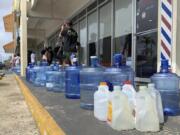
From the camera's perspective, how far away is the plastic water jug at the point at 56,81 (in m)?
7.34

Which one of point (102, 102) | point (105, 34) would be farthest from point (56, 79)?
point (105, 34)

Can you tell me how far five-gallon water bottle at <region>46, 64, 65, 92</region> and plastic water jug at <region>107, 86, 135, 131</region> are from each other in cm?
382

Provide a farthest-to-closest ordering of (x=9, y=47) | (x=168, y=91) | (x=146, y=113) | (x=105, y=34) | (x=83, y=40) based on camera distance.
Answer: (x=9, y=47) < (x=83, y=40) < (x=105, y=34) < (x=168, y=91) < (x=146, y=113)

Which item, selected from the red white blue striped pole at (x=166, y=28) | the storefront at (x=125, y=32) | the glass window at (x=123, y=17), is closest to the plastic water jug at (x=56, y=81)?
the storefront at (x=125, y=32)

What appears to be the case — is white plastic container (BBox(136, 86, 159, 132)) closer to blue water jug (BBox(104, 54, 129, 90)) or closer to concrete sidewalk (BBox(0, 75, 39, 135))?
blue water jug (BBox(104, 54, 129, 90))

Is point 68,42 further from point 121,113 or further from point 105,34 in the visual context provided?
point 121,113

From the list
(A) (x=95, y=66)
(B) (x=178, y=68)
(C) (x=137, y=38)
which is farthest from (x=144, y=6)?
(A) (x=95, y=66)

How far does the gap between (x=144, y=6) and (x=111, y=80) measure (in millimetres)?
3721

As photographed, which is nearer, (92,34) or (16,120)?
(16,120)

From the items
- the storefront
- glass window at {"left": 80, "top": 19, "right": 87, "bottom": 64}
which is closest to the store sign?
the storefront

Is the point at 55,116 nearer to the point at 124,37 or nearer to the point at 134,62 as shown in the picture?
the point at 134,62

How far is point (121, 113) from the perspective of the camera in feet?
11.2

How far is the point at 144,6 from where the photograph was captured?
25.9ft

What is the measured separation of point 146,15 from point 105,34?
332 cm
